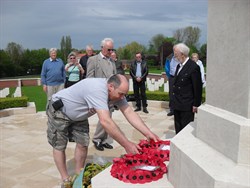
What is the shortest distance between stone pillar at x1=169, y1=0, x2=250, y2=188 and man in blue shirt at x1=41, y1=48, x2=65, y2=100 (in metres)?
5.29

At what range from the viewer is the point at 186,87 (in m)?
4.09

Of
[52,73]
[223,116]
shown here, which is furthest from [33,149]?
[223,116]

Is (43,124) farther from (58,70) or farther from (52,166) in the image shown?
(52,166)

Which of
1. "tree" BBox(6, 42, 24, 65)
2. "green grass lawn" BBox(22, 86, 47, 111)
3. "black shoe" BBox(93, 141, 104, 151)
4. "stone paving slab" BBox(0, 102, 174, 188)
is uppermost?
"tree" BBox(6, 42, 24, 65)

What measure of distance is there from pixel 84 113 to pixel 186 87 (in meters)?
1.63

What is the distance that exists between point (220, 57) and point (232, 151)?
0.63 m

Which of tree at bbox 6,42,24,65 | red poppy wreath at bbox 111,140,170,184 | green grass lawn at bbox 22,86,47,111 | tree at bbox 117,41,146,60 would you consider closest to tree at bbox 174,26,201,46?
tree at bbox 117,41,146,60

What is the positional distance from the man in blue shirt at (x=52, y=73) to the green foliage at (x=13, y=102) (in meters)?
1.41

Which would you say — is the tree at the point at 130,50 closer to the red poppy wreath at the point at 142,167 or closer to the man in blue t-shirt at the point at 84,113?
the man in blue t-shirt at the point at 84,113

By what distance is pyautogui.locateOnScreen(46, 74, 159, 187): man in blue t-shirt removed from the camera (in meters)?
2.67

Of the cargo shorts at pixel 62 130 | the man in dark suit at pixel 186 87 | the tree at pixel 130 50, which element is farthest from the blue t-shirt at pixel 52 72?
the tree at pixel 130 50

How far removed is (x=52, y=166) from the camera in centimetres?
421

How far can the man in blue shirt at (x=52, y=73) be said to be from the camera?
6996 mm

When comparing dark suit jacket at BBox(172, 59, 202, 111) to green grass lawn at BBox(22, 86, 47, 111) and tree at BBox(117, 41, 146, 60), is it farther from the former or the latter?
tree at BBox(117, 41, 146, 60)
